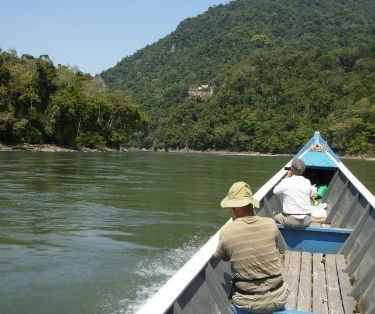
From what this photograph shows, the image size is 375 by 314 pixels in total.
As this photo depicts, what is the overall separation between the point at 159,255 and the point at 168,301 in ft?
24.6

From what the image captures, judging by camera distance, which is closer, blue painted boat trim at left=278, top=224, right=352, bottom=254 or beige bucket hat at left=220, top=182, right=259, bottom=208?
beige bucket hat at left=220, top=182, right=259, bottom=208

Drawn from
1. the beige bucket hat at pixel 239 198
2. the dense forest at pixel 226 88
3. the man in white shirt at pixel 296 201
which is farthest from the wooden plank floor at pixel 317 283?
the dense forest at pixel 226 88

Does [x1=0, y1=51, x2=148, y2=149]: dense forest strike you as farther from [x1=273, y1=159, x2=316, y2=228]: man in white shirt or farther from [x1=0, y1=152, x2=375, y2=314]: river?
[x1=273, y1=159, x2=316, y2=228]: man in white shirt

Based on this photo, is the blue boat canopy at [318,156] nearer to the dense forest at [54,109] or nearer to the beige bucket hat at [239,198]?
the beige bucket hat at [239,198]

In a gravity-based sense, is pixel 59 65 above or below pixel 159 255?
above

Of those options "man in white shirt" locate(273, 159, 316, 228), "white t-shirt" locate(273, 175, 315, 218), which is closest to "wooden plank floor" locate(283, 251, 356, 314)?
"man in white shirt" locate(273, 159, 316, 228)

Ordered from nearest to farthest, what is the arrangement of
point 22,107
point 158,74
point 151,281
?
point 151,281, point 22,107, point 158,74

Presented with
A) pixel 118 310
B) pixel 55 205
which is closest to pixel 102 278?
pixel 118 310

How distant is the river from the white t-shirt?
272 cm

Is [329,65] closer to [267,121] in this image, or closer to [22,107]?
[267,121]

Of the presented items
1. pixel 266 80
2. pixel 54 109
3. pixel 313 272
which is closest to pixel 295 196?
pixel 313 272

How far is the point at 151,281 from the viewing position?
8820 mm

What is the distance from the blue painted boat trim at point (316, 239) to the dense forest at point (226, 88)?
55.8 meters

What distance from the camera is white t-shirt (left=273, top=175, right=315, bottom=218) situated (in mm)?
7043
